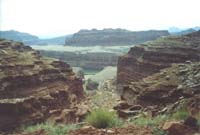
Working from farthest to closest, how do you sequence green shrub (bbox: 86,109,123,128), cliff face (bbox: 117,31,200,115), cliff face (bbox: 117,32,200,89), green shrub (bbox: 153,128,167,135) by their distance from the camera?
cliff face (bbox: 117,32,200,89) < cliff face (bbox: 117,31,200,115) < green shrub (bbox: 86,109,123,128) < green shrub (bbox: 153,128,167,135)

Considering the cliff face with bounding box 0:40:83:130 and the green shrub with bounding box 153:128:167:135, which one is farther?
the cliff face with bounding box 0:40:83:130

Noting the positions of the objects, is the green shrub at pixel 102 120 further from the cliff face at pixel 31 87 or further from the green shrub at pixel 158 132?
the cliff face at pixel 31 87

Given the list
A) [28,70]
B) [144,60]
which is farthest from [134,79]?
[28,70]

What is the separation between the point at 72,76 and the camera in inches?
1897

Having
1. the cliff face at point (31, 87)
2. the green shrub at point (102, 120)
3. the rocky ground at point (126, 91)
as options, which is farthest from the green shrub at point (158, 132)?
the cliff face at point (31, 87)

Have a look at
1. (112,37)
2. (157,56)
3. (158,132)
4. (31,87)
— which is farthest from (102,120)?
(112,37)

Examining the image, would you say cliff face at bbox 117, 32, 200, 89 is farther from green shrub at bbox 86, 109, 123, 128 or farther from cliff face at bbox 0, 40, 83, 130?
green shrub at bbox 86, 109, 123, 128

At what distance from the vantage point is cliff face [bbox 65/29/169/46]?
149 m

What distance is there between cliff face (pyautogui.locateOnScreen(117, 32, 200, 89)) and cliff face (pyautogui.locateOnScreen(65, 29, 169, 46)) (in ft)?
276

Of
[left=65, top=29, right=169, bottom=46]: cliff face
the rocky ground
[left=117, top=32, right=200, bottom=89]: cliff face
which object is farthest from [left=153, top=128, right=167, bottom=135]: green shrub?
[left=65, top=29, right=169, bottom=46]: cliff face

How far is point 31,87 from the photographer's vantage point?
128ft

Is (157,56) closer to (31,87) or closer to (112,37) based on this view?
(31,87)

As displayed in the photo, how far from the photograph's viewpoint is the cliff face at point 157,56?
5234 cm

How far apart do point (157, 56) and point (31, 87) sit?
20415 millimetres
